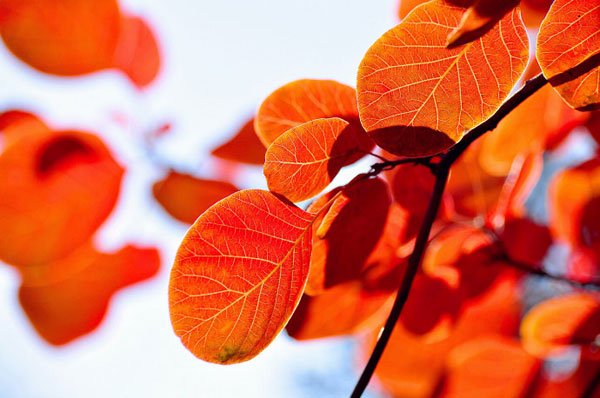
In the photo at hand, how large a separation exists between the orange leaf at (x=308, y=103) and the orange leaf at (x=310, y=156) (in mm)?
35

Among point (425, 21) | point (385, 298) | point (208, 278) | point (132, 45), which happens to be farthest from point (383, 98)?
point (132, 45)

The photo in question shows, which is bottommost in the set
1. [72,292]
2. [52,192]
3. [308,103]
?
[72,292]

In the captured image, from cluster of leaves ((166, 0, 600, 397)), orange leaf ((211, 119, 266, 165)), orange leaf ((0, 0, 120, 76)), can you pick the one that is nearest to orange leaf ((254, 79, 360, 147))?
cluster of leaves ((166, 0, 600, 397))

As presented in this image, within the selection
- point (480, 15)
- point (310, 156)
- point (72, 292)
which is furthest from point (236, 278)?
point (72, 292)

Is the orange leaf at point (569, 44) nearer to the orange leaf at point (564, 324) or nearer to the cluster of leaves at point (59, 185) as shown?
the orange leaf at point (564, 324)

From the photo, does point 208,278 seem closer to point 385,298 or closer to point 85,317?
point 385,298

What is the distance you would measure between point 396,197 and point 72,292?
44 cm

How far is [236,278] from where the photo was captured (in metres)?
0.34

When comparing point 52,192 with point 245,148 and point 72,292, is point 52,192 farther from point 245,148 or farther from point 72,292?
point 245,148

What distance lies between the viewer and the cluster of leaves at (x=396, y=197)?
321 millimetres

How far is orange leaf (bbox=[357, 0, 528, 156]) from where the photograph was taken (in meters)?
0.32

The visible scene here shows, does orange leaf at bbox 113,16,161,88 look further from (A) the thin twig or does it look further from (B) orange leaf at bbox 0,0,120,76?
(A) the thin twig

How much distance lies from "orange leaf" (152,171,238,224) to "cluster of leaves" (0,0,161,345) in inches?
3.0

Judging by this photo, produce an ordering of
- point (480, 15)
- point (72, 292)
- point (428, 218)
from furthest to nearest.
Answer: point (72, 292) → point (428, 218) → point (480, 15)
